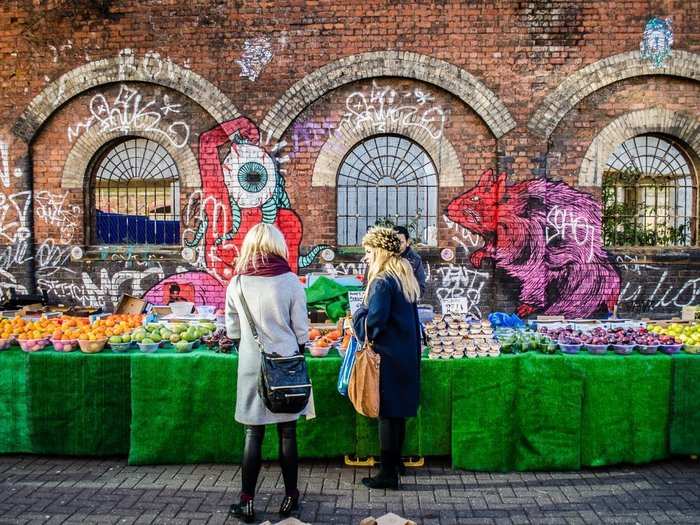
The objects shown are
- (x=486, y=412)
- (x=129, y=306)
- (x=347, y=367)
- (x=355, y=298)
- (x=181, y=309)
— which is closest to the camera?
(x=347, y=367)

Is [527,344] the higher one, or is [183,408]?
[527,344]

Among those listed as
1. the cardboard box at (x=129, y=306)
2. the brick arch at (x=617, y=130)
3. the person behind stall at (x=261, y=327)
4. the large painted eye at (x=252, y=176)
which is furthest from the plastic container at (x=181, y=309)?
the brick arch at (x=617, y=130)

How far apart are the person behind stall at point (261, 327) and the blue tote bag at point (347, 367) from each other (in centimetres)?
72

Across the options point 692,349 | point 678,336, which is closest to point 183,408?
point 692,349

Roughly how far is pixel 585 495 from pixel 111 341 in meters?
4.40

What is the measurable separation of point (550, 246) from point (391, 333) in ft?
18.6

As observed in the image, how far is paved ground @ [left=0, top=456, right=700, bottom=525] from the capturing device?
174 inches

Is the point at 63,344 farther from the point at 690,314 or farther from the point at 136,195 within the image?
the point at 690,314

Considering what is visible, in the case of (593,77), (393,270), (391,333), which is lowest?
(391,333)

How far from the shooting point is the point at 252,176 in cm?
973

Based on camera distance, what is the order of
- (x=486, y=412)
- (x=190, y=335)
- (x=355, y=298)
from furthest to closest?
(x=355, y=298)
(x=190, y=335)
(x=486, y=412)

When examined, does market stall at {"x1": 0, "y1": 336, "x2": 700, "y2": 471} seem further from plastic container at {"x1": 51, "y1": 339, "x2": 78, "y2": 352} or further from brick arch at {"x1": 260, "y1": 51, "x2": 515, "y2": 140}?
brick arch at {"x1": 260, "y1": 51, "x2": 515, "y2": 140}

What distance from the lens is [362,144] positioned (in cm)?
988

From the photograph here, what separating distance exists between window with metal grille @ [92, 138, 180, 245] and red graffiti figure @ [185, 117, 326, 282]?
2.24 feet
